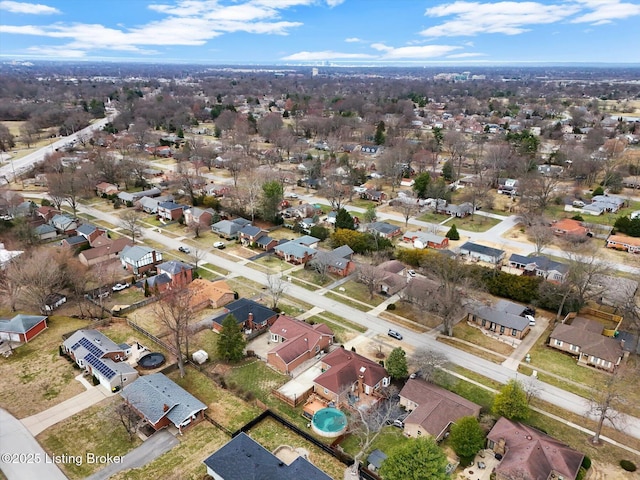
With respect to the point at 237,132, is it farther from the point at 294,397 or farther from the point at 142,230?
the point at 294,397

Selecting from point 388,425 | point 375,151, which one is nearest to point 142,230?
point 388,425

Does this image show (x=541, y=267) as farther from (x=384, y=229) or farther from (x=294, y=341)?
(x=294, y=341)

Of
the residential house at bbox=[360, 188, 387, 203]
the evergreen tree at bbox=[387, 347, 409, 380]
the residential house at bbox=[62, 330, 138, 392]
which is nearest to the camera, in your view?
the residential house at bbox=[62, 330, 138, 392]

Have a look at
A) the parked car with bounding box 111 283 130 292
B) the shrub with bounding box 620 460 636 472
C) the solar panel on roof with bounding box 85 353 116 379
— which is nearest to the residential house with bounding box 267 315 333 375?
the solar panel on roof with bounding box 85 353 116 379

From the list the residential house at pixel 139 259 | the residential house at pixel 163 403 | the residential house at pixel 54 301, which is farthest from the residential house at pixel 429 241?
the residential house at pixel 54 301

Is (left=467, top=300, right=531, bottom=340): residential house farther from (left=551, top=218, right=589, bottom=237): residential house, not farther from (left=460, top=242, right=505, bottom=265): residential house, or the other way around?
(left=551, top=218, right=589, bottom=237): residential house
